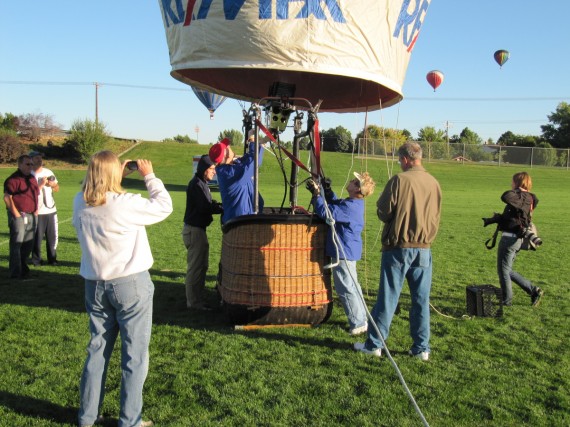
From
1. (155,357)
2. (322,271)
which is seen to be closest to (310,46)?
(322,271)

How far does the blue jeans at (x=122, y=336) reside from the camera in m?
3.22

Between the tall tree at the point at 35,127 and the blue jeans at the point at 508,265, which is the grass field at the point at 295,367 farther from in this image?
the tall tree at the point at 35,127

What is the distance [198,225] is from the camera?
6.16 meters

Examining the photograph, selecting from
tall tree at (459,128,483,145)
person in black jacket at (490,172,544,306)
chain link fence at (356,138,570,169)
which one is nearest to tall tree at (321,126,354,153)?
chain link fence at (356,138,570,169)

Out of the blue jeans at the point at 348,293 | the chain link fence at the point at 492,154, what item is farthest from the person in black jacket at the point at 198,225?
the chain link fence at the point at 492,154

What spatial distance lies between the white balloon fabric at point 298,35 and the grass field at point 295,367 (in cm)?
114

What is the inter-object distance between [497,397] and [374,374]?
91cm

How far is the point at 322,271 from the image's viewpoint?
17.8 feet

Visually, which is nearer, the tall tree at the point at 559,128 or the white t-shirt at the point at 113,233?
the white t-shirt at the point at 113,233

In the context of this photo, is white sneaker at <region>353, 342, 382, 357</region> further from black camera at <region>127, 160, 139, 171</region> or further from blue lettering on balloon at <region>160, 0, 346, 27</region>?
blue lettering on balloon at <region>160, 0, 346, 27</region>

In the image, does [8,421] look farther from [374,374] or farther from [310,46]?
[310,46]

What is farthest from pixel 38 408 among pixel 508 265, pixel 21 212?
pixel 508 265

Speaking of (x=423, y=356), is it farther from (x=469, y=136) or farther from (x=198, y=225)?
(x=469, y=136)

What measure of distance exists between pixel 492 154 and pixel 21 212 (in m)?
42.5
